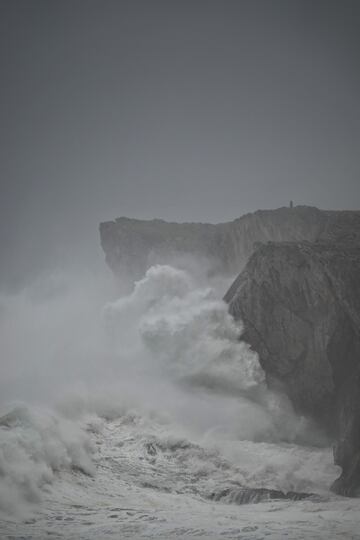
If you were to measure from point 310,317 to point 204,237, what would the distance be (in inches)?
1613

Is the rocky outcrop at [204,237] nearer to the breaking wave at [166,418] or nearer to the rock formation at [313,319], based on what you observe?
the breaking wave at [166,418]

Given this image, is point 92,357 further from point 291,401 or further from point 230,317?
point 291,401

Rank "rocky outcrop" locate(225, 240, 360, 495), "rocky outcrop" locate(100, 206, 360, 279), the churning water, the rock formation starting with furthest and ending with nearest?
1. "rocky outcrop" locate(100, 206, 360, 279)
2. "rocky outcrop" locate(225, 240, 360, 495)
3. the rock formation
4. the churning water

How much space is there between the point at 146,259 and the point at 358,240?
158 ft

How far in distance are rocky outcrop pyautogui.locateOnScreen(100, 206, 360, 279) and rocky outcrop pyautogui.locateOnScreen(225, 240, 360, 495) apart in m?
23.8

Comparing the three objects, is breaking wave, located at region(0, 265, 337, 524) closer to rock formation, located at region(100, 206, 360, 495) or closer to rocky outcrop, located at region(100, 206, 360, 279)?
rock formation, located at region(100, 206, 360, 495)

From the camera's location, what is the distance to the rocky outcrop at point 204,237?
67.1 meters

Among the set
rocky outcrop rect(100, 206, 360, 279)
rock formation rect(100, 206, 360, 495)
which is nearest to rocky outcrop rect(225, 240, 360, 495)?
rock formation rect(100, 206, 360, 495)

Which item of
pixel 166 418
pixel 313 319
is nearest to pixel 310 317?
pixel 313 319

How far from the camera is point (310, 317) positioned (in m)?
37.6

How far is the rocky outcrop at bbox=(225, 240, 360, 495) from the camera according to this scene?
34875 millimetres

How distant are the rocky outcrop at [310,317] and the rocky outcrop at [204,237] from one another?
23.8 metres

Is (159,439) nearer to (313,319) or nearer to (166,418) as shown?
(166,418)

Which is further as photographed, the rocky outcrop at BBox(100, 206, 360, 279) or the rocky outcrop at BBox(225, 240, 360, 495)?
the rocky outcrop at BBox(100, 206, 360, 279)
